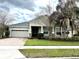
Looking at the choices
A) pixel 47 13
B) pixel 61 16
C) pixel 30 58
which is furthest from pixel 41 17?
pixel 30 58

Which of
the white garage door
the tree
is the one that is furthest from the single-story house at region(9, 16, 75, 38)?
the tree

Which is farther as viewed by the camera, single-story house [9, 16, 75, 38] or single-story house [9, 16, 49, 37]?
single-story house [9, 16, 49, 37]

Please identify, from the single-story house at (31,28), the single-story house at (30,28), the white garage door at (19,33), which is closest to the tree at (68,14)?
the single-story house at (31,28)

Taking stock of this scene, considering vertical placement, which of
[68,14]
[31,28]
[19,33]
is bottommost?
[19,33]

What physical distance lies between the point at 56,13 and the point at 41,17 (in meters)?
10.4

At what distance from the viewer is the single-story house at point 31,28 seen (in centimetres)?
5231

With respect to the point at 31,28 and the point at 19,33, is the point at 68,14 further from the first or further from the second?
the point at 19,33

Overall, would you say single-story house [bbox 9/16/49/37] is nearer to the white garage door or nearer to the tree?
the white garage door

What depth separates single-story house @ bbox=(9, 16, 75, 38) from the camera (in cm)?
5231

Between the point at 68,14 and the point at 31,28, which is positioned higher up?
the point at 68,14

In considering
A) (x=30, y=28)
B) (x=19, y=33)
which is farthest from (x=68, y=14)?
(x=19, y=33)

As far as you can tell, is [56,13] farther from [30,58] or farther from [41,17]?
[30,58]

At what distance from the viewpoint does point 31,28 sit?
5409 cm

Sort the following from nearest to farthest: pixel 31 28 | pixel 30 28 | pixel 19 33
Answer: pixel 30 28 → pixel 31 28 → pixel 19 33
